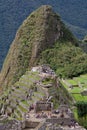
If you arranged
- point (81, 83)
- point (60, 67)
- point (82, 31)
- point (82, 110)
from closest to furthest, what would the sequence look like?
1. point (82, 110)
2. point (81, 83)
3. point (60, 67)
4. point (82, 31)

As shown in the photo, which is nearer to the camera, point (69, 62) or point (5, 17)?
point (69, 62)

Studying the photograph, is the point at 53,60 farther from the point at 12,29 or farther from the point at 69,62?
the point at 12,29

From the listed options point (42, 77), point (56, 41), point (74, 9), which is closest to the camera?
point (42, 77)

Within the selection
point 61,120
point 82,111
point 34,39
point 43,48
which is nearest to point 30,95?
point 82,111

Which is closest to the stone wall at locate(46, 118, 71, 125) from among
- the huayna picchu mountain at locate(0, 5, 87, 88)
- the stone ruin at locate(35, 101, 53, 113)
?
the stone ruin at locate(35, 101, 53, 113)

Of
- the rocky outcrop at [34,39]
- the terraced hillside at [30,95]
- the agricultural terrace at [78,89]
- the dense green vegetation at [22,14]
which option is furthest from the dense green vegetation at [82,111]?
the dense green vegetation at [22,14]

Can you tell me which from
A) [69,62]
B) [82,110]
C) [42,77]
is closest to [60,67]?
[69,62]

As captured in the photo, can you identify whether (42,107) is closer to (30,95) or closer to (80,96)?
(30,95)
